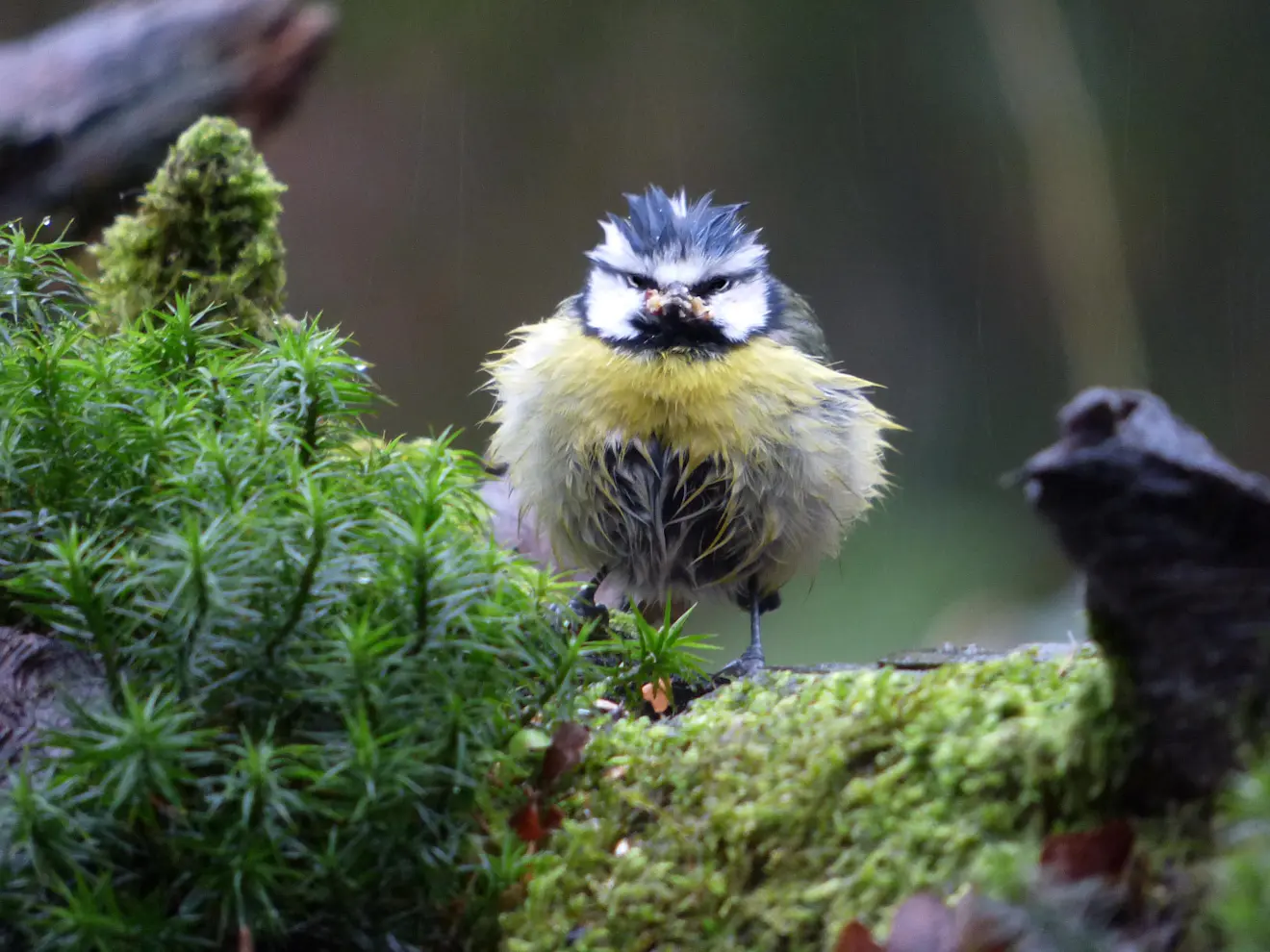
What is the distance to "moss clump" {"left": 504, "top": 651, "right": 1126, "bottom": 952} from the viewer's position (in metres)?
1.09

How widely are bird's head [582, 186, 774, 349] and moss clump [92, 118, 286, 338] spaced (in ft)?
2.33

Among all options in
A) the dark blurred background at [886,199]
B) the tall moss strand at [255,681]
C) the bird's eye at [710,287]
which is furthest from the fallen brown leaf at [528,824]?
the dark blurred background at [886,199]

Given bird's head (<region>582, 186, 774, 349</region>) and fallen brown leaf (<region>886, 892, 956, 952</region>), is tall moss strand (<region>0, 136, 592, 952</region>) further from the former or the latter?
bird's head (<region>582, 186, 774, 349</region>)

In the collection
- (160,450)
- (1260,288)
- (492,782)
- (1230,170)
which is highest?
(1230,170)

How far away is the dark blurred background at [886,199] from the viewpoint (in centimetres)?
470

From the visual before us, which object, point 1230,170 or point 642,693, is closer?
point 642,693

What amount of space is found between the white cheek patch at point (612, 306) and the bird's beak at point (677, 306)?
57 millimetres

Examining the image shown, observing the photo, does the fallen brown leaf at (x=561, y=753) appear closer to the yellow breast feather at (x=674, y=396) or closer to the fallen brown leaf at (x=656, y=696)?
the fallen brown leaf at (x=656, y=696)

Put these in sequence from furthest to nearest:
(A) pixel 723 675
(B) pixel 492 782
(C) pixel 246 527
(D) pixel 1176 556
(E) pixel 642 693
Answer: (A) pixel 723 675 < (E) pixel 642 693 < (B) pixel 492 782 < (C) pixel 246 527 < (D) pixel 1176 556

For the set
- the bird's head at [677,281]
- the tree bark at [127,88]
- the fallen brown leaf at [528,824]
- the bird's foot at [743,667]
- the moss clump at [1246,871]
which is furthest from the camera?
the tree bark at [127,88]

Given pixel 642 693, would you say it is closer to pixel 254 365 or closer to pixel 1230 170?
pixel 254 365

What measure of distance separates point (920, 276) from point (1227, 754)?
4589 millimetres

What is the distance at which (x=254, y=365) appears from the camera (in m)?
1.56

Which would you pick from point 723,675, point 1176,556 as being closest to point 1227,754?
point 1176,556
